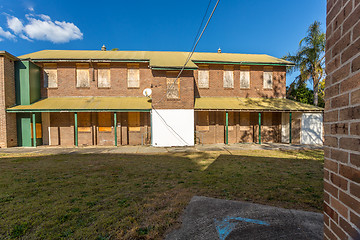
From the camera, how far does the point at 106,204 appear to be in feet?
12.4

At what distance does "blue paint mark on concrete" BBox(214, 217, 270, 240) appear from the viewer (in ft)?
8.42

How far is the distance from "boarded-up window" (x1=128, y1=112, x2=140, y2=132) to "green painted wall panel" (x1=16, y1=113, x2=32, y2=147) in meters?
7.45

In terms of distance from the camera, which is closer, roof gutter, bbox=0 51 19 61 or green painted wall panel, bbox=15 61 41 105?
roof gutter, bbox=0 51 19 61

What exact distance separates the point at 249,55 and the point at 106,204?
59.8 feet

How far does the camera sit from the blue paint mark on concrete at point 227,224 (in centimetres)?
257

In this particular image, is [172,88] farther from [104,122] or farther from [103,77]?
[104,122]

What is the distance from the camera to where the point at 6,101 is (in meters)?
12.0

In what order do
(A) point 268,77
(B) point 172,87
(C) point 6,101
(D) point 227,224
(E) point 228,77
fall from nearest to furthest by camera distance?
(D) point 227,224 < (C) point 6,101 < (B) point 172,87 < (E) point 228,77 < (A) point 268,77

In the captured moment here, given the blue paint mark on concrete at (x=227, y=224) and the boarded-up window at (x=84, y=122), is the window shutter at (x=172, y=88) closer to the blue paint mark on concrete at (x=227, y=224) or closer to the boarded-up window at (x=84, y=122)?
the boarded-up window at (x=84, y=122)

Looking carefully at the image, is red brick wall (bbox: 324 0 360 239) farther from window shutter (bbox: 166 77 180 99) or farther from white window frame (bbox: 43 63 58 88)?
white window frame (bbox: 43 63 58 88)

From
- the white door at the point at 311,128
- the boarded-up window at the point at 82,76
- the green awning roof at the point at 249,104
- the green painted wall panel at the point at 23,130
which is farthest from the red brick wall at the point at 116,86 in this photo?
the white door at the point at 311,128

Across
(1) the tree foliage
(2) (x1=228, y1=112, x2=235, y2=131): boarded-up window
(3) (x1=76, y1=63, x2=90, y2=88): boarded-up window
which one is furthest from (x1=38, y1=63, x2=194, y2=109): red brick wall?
(1) the tree foliage

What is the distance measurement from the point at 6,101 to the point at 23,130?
2315 millimetres

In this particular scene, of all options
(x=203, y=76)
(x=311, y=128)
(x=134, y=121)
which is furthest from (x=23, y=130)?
(x=311, y=128)
